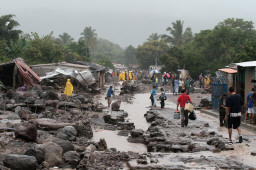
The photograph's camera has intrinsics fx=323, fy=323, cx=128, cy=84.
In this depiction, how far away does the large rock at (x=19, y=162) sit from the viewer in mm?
6887

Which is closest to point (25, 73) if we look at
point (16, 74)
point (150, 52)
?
point (16, 74)

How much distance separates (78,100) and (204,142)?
35.6 ft

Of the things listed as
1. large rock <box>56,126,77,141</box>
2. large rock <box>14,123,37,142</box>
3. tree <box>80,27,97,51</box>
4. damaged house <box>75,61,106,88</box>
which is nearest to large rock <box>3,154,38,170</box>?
large rock <box>14,123,37,142</box>

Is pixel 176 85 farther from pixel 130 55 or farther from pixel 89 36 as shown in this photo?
pixel 130 55

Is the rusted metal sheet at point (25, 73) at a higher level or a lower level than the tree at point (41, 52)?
lower

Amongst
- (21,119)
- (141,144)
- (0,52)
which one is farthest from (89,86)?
(141,144)

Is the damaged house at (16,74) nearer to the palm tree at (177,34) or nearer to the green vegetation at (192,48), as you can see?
the green vegetation at (192,48)

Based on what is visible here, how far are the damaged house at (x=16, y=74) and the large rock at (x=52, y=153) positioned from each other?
44.7ft

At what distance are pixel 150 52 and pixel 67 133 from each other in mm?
60926

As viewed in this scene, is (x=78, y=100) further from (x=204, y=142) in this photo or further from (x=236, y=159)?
(x=236, y=159)

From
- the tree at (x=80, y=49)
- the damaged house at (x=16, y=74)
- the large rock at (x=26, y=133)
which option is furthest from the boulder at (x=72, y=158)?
the tree at (x=80, y=49)

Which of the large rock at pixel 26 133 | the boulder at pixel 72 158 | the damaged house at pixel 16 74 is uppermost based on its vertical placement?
the damaged house at pixel 16 74

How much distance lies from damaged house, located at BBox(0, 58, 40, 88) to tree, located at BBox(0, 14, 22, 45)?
14.4 m

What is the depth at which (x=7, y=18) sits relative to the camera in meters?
35.3
